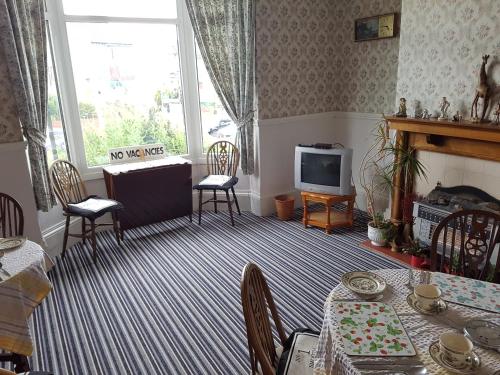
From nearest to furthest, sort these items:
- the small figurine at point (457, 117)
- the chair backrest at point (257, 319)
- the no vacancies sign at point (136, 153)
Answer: the chair backrest at point (257, 319)
the small figurine at point (457, 117)
the no vacancies sign at point (136, 153)

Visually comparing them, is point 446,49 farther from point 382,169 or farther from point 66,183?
point 66,183

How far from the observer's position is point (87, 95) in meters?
3.97

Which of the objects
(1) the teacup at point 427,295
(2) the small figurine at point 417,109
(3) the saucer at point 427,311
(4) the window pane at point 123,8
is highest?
(4) the window pane at point 123,8

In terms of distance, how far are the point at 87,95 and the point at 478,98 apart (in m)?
3.68

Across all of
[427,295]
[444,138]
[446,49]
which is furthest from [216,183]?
[427,295]

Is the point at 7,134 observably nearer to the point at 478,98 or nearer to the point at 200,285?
the point at 200,285

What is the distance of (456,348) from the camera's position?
3.69 feet

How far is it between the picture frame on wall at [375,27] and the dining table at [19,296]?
3793mm

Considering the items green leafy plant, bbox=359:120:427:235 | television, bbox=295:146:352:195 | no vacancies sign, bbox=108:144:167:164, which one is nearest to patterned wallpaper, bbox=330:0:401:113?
green leafy plant, bbox=359:120:427:235

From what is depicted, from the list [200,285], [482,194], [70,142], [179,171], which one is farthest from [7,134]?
[482,194]

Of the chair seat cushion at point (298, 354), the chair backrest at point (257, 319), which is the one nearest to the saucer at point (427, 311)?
the chair seat cushion at point (298, 354)

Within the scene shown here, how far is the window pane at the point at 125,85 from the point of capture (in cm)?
393

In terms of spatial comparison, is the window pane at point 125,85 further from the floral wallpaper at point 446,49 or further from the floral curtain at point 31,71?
the floral wallpaper at point 446,49

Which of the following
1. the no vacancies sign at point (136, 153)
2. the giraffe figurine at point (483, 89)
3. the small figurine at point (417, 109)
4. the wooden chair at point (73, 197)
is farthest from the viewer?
the no vacancies sign at point (136, 153)
